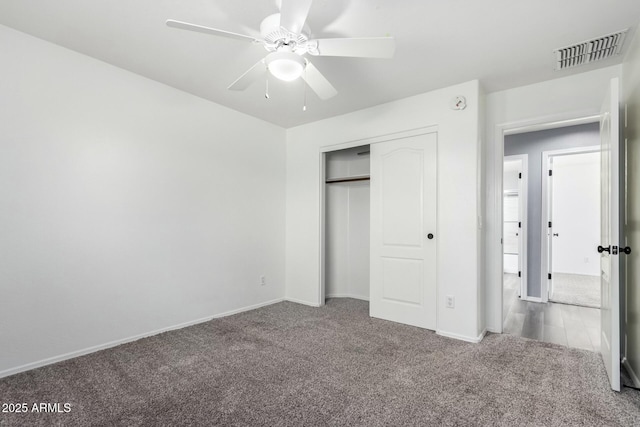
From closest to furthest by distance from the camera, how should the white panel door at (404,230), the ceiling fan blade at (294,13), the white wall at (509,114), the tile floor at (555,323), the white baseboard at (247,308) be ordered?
the ceiling fan blade at (294,13), the white wall at (509,114), the tile floor at (555,323), the white panel door at (404,230), the white baseboard at (247,308)

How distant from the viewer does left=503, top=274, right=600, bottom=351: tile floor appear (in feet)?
9.84

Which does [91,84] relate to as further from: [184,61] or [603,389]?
[603,389]

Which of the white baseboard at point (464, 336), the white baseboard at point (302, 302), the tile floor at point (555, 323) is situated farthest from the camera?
the white baseboard at point (302, 302)

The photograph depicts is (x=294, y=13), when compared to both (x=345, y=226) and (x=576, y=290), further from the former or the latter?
(x=576, y=290)

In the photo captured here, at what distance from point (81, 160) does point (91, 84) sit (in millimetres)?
661

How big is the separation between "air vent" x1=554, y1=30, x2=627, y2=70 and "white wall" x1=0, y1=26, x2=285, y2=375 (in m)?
3.25

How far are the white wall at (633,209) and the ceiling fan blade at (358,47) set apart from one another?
1.85 m

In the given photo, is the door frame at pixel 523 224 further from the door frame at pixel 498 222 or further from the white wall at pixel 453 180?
the white wall at pixel 453 180

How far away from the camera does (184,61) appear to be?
2631 millimetres

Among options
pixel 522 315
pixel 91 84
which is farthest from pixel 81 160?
pixel 522 315

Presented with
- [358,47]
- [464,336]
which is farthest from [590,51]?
[464,336]

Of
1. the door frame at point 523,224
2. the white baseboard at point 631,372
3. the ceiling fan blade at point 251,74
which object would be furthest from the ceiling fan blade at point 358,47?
the door frame at point 523,224

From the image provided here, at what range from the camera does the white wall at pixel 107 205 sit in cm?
225

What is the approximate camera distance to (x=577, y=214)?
636cm
